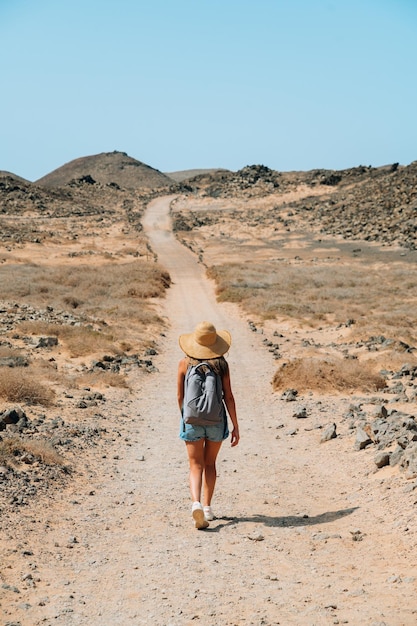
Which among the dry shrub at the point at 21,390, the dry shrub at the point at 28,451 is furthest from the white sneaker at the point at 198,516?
the dry shrub at the point at 21,390

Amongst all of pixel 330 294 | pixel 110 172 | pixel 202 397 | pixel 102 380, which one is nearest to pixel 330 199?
pixel 330 294

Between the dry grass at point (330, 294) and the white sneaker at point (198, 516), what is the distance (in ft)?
Result: 55.0

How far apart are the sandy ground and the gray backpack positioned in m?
1.23

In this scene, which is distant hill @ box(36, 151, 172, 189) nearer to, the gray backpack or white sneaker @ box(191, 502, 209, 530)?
the gray backpack

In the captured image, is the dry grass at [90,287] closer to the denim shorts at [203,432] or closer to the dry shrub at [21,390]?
the dry shrub at [21,390]

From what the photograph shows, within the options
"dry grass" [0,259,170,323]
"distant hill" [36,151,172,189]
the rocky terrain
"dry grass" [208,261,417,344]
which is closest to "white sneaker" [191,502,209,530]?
"dry grass" [208,261,417,344]

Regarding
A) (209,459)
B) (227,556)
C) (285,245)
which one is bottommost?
(285,245)

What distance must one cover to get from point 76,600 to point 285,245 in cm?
6171

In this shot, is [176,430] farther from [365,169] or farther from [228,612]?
[365,169]

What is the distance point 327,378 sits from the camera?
1569 centimetres

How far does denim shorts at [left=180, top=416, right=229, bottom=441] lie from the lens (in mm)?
7719

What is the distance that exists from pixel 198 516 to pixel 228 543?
1.54ft

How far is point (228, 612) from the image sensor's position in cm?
559

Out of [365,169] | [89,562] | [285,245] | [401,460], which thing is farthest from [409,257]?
[365,169]
